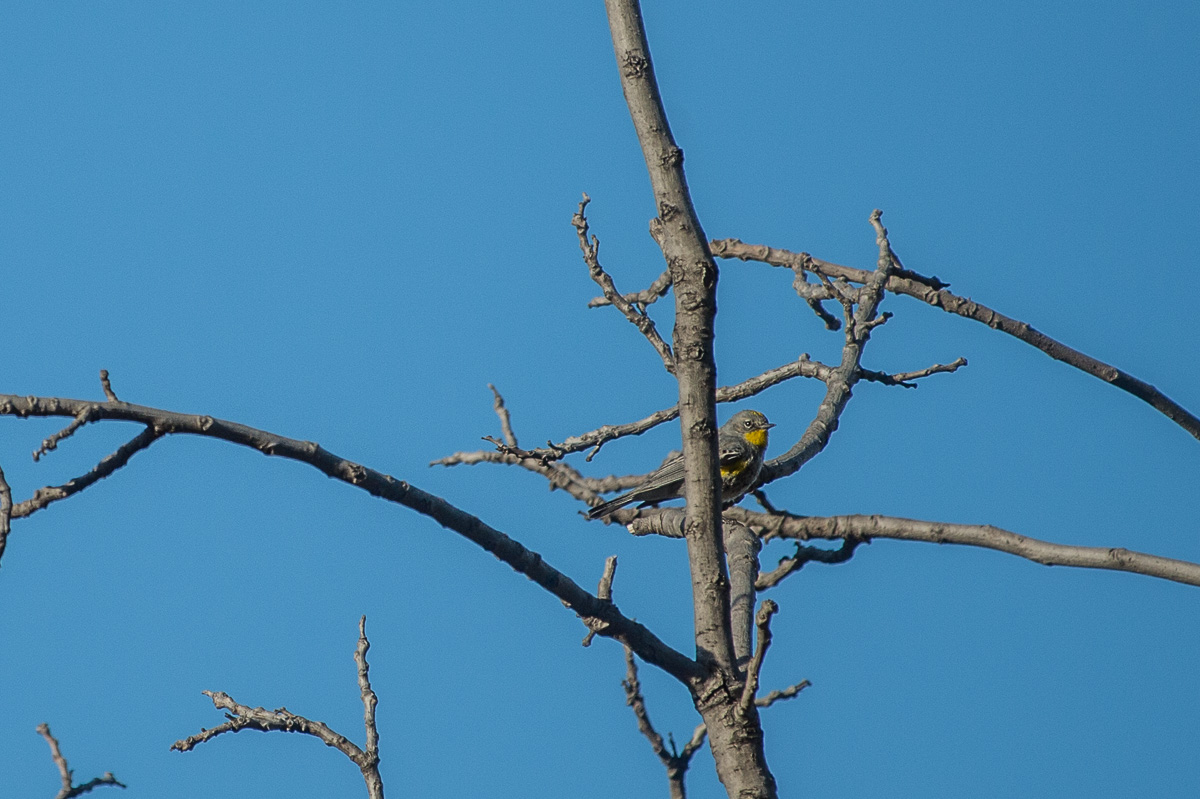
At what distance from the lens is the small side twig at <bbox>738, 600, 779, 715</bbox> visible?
3.62 m

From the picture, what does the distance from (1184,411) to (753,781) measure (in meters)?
2.69

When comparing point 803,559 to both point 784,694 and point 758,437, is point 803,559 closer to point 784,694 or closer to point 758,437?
point 784,694

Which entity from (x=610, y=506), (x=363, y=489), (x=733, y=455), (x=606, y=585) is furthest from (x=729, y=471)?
(x=363, y=489)

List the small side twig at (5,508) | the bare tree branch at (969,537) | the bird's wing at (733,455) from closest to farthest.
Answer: the small side twig at (5,508), the bare tree branch at (969,537), the bird's wing at (733,455)

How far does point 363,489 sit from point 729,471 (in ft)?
21.7

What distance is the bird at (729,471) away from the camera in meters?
7.94

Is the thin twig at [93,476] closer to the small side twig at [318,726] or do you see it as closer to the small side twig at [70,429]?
the small side twig at [70,429]

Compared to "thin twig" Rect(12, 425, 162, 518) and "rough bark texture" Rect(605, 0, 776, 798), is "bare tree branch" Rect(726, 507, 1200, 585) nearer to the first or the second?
"rough bark texture" Rect(605, 0, 776, 798)

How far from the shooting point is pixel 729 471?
394 inches

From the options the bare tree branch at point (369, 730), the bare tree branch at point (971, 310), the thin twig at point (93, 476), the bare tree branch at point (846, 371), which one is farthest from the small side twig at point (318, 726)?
the bare tree branch at point (971, 310)

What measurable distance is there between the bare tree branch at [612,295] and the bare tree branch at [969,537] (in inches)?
63.3

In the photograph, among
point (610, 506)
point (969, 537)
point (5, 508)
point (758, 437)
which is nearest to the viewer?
point (5, 508)

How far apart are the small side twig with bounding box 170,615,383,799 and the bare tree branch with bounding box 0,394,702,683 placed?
1.54 metres

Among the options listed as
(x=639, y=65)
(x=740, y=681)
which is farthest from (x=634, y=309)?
(x=740, y=681)
